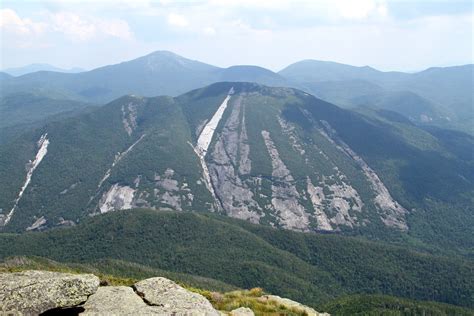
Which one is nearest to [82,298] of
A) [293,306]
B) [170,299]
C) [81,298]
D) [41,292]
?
[81,298]

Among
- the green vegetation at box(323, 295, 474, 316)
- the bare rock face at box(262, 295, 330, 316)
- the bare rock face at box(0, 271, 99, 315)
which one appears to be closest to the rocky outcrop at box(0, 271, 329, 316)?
the bare rock face at box(0, 271, 99, 315)

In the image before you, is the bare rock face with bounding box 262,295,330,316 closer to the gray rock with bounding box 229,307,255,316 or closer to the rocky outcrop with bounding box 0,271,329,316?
the gray rock with bounding box 229,307,255,316

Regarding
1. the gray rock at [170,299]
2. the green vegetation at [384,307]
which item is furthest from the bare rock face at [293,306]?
the green vegetation at [384,307]

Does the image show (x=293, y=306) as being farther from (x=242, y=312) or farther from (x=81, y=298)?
(x=81, y=298)

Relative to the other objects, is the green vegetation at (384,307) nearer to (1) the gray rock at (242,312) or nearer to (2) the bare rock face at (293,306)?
(2) the bare rock face at (293,306)

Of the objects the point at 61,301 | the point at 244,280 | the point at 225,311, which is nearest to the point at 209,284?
the point at 244,280
